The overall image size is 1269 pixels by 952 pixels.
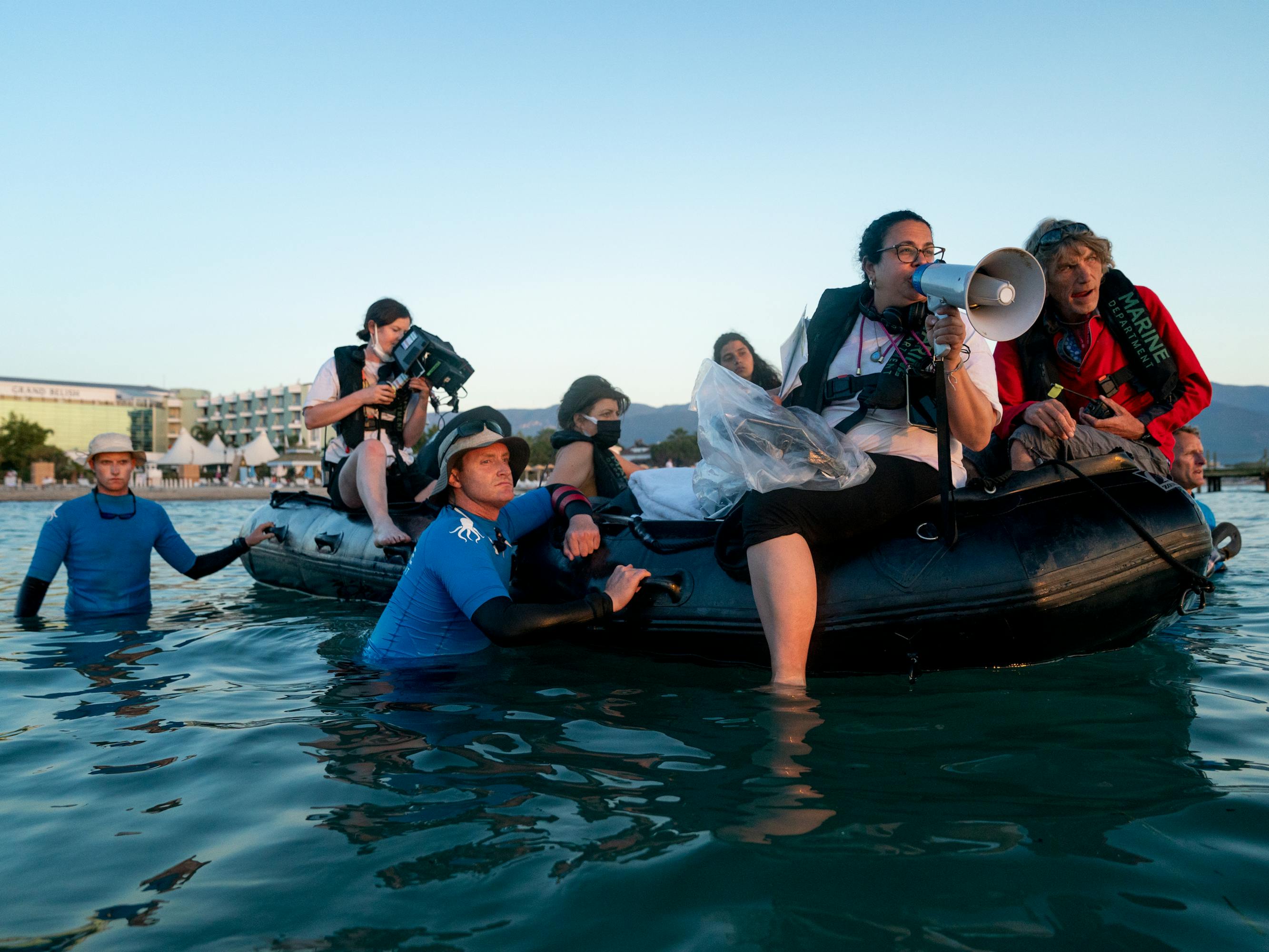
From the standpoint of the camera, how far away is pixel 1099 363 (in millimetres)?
4141

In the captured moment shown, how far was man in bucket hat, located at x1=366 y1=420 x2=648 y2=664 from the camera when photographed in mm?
3537

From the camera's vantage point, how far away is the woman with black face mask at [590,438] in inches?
213

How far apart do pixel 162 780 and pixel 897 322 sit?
2.95m

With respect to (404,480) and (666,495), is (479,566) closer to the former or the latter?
(666,495)

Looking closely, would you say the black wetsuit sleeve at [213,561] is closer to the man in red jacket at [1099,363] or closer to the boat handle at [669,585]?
the boat handle at [669,585]

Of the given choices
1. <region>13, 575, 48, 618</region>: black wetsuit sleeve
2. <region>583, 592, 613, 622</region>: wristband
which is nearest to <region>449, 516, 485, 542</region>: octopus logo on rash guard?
<region>583, 592, 613, 622</region>: wristband

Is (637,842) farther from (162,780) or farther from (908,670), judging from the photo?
(908,670)

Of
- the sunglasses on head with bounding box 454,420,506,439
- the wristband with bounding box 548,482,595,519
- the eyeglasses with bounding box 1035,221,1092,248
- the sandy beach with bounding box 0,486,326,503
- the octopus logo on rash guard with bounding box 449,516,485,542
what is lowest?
the sandy beach with bounding box 0,486,326,503

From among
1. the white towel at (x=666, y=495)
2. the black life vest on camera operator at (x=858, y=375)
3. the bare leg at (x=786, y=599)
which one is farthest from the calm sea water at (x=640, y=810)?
the black life vest on camera operator at (x=858, y=375)

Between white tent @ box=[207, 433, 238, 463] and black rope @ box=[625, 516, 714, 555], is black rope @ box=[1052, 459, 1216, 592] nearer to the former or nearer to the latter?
black rope @ box=[625, 516, 714, 555]

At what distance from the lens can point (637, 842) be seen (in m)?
2.15

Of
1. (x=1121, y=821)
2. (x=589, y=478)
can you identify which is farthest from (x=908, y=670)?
(x=589, y=478)

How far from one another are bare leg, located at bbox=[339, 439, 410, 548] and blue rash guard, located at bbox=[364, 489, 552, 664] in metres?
1.60

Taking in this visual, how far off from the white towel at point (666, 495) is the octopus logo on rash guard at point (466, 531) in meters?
0.95
